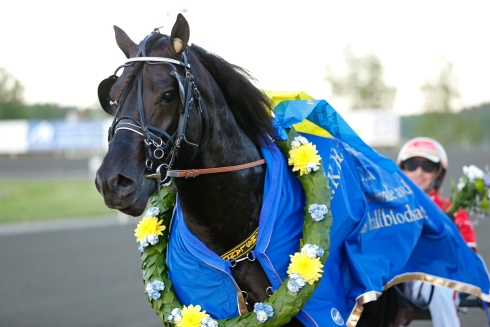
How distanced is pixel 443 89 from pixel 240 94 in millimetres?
40703

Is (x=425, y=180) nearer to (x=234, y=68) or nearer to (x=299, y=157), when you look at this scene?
(x=299, y=157)

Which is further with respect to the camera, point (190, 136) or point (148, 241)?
point (148, 241)

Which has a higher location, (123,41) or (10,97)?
(123,41)

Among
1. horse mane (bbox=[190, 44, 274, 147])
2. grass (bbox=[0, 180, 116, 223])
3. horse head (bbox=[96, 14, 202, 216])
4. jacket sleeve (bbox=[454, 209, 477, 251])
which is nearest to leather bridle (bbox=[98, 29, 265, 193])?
horse head (bbox=[96, 14, 202, 216])

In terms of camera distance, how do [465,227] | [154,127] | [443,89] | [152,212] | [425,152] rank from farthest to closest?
[443,89], [425,152], [465,227], [152,212], [154,127]

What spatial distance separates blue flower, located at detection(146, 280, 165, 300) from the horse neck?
327 millimetres

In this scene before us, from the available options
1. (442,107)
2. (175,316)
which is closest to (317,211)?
(175,316)

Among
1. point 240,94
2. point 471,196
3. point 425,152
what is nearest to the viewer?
point 240,94

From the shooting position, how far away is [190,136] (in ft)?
8.25

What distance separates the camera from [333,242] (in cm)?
300

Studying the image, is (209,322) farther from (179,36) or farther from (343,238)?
(179,36)

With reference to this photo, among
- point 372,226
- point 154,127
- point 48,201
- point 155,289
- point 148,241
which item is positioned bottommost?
point 48,201

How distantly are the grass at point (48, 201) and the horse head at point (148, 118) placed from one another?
1154cm

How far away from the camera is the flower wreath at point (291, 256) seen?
2.67 m
